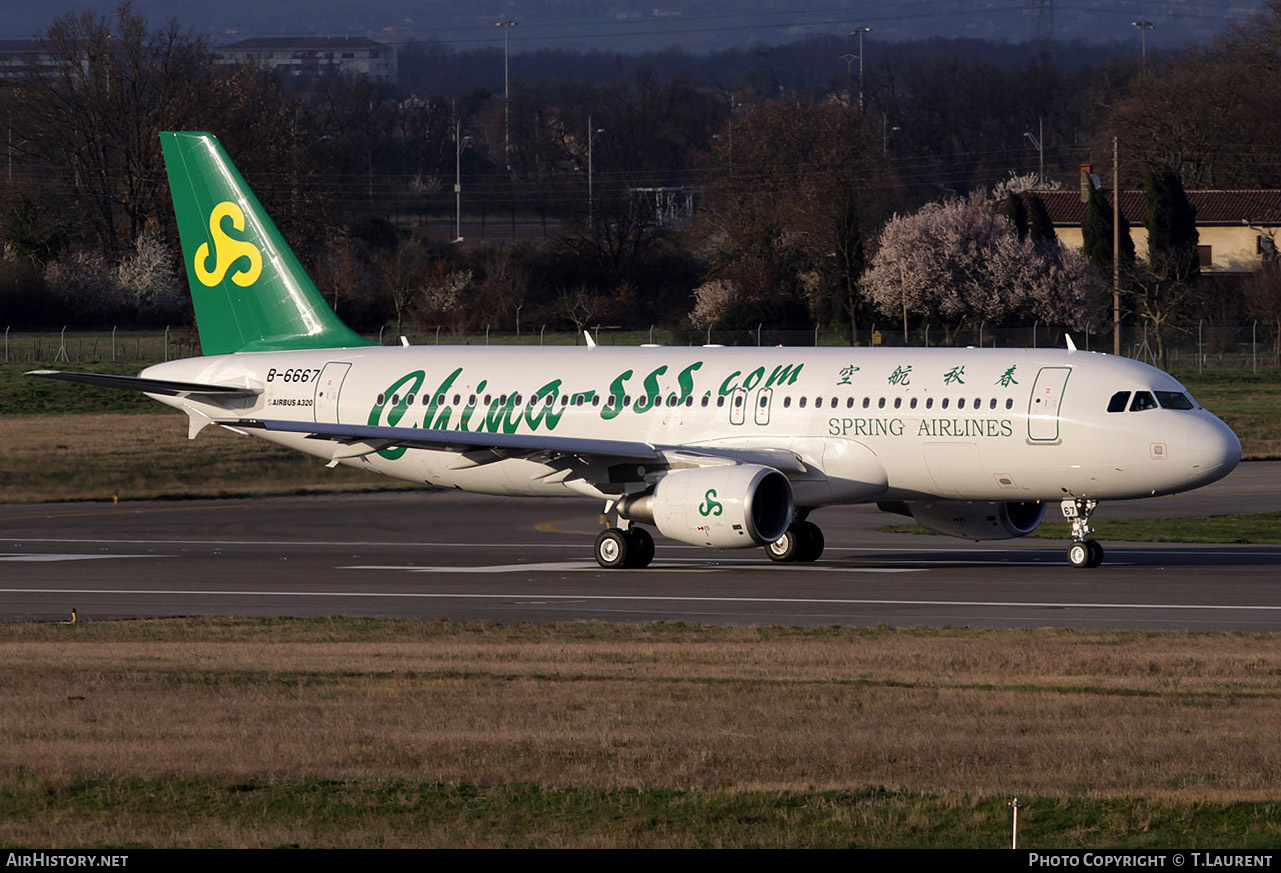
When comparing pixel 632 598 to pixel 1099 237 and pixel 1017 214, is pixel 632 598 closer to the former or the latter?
pixel 1099 237

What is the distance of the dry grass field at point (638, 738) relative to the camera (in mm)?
12406

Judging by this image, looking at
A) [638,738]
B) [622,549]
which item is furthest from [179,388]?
[638,738]

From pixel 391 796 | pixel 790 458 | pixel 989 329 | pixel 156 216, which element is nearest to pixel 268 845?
pixel 391 796

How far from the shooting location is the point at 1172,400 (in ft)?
102

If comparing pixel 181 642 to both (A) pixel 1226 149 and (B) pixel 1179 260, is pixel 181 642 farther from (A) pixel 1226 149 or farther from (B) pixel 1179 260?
(A) pixel 1226 149

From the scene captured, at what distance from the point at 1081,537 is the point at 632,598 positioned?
8694 millimetres

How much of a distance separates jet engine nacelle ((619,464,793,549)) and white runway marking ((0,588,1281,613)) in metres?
2.17

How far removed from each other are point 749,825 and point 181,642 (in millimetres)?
12206

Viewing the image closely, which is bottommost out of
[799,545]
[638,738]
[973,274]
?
[799,545]

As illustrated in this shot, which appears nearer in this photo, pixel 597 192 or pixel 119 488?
pixel 119 488

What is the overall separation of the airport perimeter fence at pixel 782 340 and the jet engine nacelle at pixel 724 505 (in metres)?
50.0

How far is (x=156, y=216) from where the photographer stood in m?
109

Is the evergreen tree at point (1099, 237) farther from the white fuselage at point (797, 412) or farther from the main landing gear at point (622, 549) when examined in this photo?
the main landing gear at point (622, 549)

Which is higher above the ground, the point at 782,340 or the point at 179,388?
the point at 179,388
